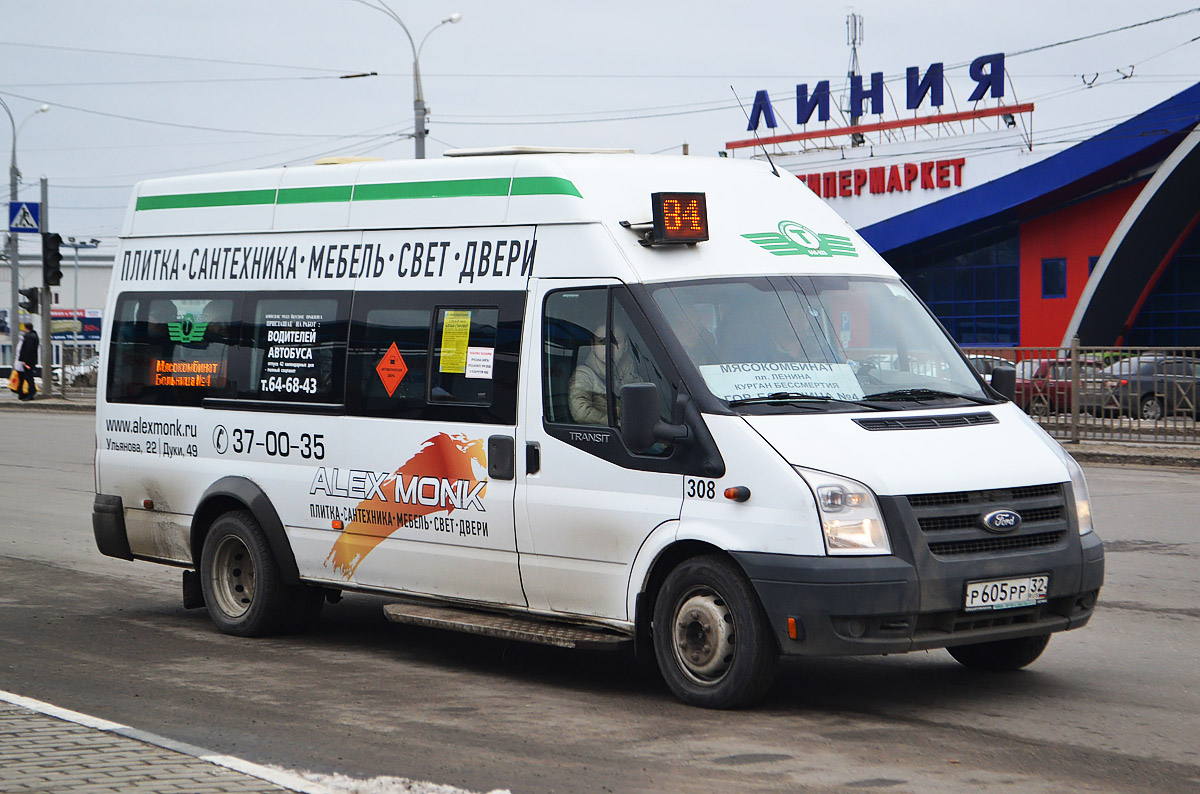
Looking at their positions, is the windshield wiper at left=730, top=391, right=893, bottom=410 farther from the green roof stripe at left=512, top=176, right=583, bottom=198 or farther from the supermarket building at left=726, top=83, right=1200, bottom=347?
the supermarket building at left=726, top=83, right=1200, bottom=347

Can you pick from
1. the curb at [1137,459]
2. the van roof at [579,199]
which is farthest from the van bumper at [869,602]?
the curb at [1137,459]

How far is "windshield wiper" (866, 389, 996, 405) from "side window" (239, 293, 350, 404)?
3111 millimetres

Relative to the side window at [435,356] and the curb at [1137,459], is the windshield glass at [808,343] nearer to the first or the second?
the side window at [435,356]

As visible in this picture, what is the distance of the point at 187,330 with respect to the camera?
9.36 m

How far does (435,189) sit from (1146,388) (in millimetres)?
15757

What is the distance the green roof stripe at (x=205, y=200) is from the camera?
29.7ft

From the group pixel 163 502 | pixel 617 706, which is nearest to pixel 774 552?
pixel 617 706

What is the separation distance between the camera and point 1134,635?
27.9ft

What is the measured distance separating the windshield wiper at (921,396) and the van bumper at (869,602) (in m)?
0.91

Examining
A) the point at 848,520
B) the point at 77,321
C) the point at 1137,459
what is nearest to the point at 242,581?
Answer: the point at 848,520

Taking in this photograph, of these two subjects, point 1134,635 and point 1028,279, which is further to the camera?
point 1028,279

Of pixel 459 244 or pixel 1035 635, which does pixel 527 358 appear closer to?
pixel 459 244

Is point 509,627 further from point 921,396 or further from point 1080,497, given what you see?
point 1080,497

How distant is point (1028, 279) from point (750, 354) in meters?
45.2
